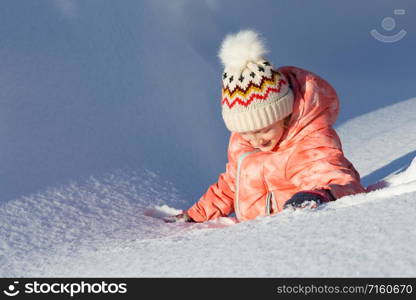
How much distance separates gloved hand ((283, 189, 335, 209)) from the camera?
1105 millimetres

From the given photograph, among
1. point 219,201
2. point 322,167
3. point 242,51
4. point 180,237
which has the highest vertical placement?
point 242,51

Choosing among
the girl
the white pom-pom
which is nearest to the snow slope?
the girl

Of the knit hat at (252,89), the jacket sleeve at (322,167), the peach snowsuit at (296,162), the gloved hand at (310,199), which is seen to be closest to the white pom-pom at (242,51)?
the knit hat at (252,89)

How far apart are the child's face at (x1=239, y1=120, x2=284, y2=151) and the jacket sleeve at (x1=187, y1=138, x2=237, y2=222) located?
15 centimetres

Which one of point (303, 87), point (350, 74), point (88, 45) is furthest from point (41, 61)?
point (350, 74)

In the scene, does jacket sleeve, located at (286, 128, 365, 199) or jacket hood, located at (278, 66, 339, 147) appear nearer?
jacket sleeve, located at (286, 128, 365, 199)

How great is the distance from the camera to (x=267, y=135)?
4.60 ft

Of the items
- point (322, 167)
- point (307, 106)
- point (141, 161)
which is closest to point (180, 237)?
point (322, 167)

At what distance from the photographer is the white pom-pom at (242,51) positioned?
138cm

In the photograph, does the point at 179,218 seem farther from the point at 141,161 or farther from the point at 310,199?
the point at 310,199

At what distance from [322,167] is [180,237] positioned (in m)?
0.37

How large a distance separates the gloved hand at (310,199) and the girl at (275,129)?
86mm

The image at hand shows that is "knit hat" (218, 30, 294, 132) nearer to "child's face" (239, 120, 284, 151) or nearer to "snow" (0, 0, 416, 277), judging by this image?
"child's face" (239, 120, 284, 151)

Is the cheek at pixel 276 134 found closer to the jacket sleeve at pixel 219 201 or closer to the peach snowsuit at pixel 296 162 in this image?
the peach snowsuit at pixel 296 162
